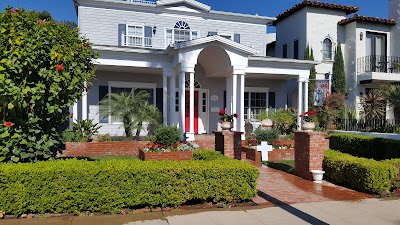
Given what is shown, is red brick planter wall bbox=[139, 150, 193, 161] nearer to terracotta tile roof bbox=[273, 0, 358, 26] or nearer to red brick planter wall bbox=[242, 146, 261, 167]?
red brick planter wall bbox=[242, 146, 261, 167]

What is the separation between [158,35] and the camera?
16.9 m

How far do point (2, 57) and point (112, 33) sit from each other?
11509mm

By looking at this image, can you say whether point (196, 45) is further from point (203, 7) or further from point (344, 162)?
point (344, 162)

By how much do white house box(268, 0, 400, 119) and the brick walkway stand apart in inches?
475

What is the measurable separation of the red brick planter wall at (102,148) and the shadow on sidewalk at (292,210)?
21.1 ft

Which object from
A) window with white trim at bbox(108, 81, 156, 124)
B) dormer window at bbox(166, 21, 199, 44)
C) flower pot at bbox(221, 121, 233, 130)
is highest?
dormer window at bbox(166, 21, 199, 44)

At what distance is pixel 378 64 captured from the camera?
1934 centimetres

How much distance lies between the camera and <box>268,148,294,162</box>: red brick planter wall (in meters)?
11.3

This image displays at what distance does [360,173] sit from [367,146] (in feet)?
16.5

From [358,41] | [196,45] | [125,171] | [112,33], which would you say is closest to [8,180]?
[125,171]

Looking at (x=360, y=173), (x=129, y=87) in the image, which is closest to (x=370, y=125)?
(x=360, y=173)

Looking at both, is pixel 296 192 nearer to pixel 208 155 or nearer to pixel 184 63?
pixel 208 155

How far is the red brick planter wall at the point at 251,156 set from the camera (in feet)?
34.5

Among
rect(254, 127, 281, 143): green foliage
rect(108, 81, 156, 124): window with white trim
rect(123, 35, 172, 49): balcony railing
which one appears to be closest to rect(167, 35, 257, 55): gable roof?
rect(108, 81, 156, 124): window with white trim
